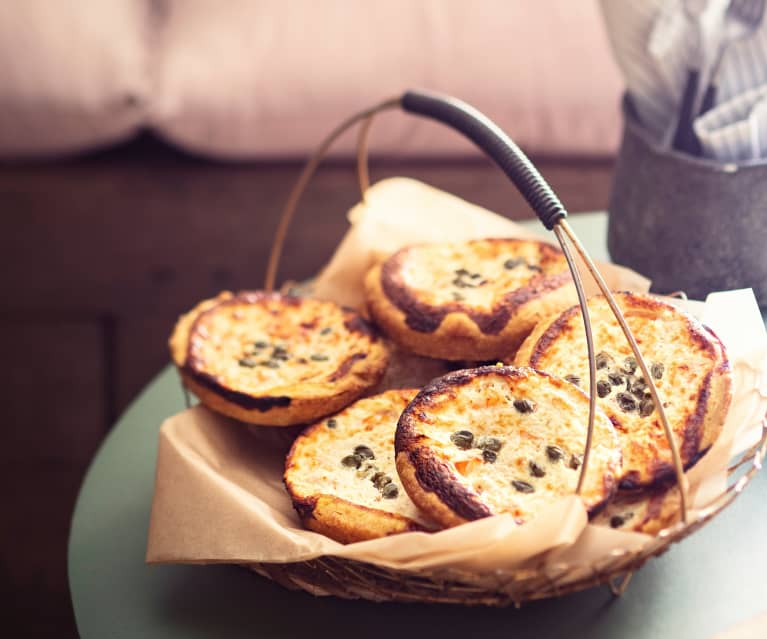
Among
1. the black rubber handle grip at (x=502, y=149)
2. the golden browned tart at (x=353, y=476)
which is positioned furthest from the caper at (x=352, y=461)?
the black rubber handle grip at (x=502, y=149)

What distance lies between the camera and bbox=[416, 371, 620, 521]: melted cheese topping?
2.88ft

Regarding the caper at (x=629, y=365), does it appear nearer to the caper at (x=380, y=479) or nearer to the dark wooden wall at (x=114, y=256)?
the caper at (x=380, y=479)

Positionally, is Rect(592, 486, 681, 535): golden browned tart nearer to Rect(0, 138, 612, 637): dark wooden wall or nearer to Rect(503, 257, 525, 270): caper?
Rect(503, 257, 525, 270): caper

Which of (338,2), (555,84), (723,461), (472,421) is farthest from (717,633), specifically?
(338,2)

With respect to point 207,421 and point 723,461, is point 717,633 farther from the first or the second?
point 207,421

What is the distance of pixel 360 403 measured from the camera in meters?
1.13

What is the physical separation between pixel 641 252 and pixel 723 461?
50cm

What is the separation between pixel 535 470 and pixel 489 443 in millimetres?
55

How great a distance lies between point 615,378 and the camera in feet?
3.27

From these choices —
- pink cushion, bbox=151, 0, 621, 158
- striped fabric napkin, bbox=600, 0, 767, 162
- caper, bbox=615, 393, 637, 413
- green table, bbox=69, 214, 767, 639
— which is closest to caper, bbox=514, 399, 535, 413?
caper, bbox=615, 393, 637, 413

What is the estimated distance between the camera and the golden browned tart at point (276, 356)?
44.6 inches

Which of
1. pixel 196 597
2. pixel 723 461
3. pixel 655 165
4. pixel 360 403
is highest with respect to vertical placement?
pixel 655 165

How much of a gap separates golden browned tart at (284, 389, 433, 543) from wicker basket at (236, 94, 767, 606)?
4cm

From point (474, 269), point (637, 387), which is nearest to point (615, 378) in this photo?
point (637, 387)
